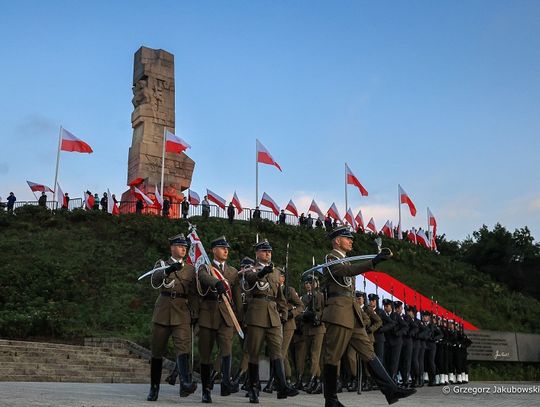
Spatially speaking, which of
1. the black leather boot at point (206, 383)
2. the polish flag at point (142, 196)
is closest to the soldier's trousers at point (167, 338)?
the black leather boot at point (206, 383)

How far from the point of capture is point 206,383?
8320 mm

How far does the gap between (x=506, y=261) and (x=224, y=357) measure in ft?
139

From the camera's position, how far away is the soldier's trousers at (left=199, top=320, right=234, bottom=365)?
866 cm

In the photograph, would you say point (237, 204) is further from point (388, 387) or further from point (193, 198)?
point (388, 387)

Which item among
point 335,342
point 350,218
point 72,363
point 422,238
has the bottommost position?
point 72,363

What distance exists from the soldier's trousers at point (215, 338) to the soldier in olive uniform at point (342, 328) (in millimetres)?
1826

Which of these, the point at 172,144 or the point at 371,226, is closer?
the point at 172,144

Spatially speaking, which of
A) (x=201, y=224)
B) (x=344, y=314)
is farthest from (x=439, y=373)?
(x=201, y=224)

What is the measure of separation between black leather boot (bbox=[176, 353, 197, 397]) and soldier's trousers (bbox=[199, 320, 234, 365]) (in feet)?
1.82

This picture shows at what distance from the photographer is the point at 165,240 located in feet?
95.6

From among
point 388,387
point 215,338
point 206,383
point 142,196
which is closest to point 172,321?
point 206,383

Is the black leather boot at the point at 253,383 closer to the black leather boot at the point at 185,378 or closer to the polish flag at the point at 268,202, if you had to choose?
the black leather boot at the point at 185,378

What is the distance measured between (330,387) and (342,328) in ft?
2.11

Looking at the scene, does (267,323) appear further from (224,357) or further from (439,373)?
(439,373)
